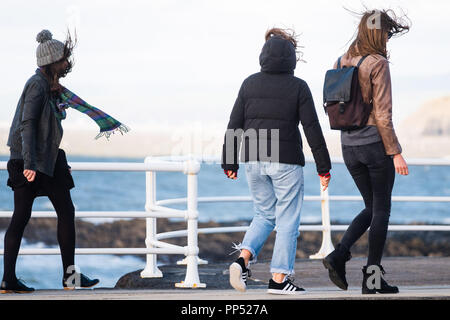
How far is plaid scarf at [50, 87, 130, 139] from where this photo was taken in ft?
18.9

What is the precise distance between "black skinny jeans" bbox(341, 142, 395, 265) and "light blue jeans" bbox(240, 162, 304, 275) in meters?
0.38

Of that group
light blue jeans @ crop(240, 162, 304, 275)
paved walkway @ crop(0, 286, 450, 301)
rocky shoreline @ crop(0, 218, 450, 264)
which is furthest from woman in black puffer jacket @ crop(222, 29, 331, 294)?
rocky shoreline @ crop(0, 218, 450, 264)

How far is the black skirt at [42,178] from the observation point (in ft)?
18.6

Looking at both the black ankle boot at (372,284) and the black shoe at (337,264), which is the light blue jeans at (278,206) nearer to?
the black shoe at (337,264)

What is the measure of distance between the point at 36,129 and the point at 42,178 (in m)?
0.33

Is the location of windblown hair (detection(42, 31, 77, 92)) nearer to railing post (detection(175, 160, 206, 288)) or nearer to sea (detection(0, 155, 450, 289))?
railing post (detection(175, 160, 206, 288))

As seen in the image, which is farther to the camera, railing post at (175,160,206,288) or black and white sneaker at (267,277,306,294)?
railing post at (175,160,206,288)

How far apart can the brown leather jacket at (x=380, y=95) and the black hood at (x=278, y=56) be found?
0.46 metres

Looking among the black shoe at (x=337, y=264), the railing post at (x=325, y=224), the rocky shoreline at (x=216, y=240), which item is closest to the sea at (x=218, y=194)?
the rocky shoreline at (x=216, y=240)

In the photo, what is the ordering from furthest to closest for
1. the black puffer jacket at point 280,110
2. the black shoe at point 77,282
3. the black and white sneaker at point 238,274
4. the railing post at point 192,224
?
1. the railing post at point 192,224
2. the black shoe at point 77,282
3. the black and white sneaker at point 238,274
4. the black puffer jacket at point 280,110

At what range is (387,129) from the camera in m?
5.34

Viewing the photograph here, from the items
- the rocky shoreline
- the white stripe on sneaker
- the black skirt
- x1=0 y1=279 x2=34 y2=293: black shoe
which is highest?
the black skirt

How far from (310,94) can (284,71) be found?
0.75 ft

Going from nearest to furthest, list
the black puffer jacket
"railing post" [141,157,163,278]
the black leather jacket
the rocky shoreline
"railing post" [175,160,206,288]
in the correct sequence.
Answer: the black puffer jacket
the black leather jacket
"railing post" [175,160,206,288]
"railing post" [141,157,163,278]
the rocky shoreline
